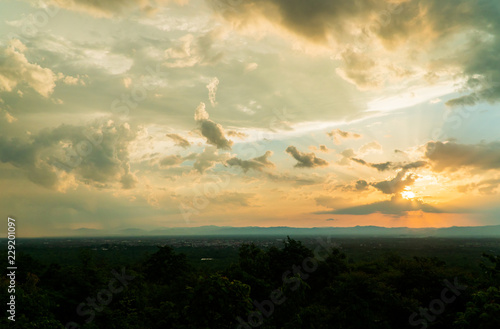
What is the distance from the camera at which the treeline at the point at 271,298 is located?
35.6 feet

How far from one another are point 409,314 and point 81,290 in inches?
1231

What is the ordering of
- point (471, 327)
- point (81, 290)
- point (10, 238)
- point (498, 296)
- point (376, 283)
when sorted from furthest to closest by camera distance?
point (81, 290), point (376, 283), point (10, 238), point (471, 327), point (498, 296)

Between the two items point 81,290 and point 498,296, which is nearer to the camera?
point 498,296

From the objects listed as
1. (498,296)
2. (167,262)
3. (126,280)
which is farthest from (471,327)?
(167,262)

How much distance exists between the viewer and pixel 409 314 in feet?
76.8

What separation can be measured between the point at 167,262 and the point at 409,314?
122 ft

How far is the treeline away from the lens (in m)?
10.8

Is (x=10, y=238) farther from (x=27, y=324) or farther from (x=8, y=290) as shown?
(x=27, y=324)

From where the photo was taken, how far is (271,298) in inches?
1158

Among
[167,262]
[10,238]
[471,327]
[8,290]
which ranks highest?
[10,238]

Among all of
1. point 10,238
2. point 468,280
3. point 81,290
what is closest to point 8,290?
point 10,238

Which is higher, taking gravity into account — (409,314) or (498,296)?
(498,296)

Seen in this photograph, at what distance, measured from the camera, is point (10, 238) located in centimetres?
1788

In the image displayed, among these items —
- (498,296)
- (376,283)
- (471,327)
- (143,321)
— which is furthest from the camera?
(376,283)
